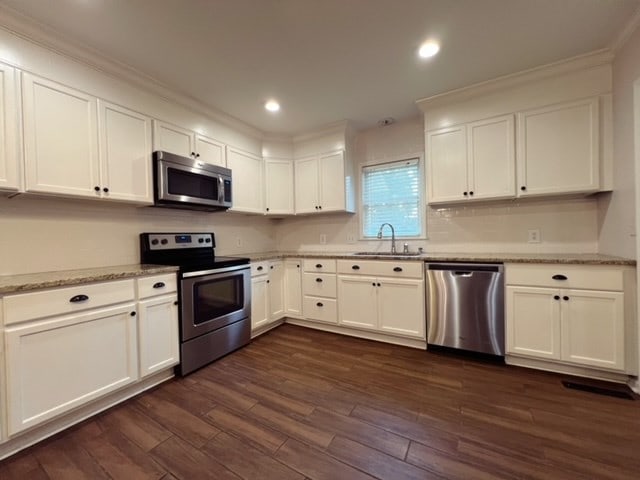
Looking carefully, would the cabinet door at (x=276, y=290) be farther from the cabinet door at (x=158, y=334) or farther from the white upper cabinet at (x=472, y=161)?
the white upper cabinet at (x=472, y=161)

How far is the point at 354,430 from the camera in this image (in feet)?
5.23

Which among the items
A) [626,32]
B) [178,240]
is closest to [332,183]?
[178,240]

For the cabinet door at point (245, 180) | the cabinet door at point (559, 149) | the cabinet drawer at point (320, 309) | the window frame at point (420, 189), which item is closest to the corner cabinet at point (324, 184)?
the window frame at point (420, 189)

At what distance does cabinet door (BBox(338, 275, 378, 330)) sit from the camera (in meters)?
2.88

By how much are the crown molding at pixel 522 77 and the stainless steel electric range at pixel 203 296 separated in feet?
8.48

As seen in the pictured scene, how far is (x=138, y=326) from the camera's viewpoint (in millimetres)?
1968

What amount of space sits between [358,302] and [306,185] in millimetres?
1665

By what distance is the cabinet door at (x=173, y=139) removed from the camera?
7.93ft

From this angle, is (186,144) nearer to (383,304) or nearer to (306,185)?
(306,185)

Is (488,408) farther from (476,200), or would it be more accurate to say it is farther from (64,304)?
(64,304)

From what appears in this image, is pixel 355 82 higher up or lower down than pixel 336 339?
higher up

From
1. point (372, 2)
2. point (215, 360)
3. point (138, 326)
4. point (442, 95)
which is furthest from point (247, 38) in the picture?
point (215, 360)

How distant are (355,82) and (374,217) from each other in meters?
1.64

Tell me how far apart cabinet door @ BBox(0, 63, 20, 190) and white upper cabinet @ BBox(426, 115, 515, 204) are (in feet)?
10.7
